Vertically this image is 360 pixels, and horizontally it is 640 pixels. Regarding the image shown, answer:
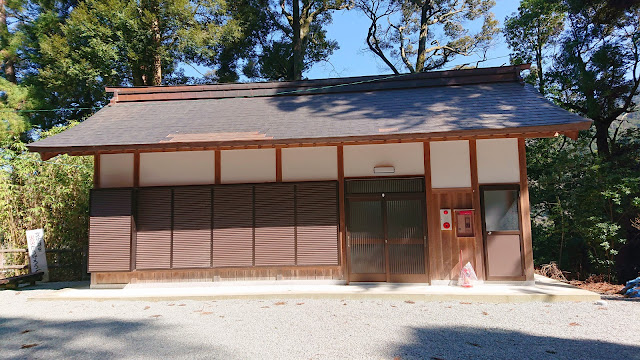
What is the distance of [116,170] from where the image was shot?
7.46 m

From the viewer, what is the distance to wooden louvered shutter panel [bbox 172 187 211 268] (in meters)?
7.19

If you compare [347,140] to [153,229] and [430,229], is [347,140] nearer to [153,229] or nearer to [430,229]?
[430,229]

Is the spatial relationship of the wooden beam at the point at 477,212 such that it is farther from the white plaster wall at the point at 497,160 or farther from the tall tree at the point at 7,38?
the tall tree at the point at 7,38

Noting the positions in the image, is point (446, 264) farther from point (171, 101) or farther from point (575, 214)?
point (171, 101)

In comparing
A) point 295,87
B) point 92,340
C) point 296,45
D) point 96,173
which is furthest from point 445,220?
point 296,45

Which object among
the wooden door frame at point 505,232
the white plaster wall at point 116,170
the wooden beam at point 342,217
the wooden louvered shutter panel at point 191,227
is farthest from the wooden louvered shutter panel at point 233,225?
the wooden door frame at point 505,232

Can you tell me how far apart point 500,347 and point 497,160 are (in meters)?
3.93

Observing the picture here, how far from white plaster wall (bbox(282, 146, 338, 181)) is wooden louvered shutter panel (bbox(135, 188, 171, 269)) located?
2.39 metres

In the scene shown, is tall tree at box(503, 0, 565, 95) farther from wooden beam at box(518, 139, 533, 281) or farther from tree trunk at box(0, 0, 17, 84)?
tree trunk at box(0, 0, 17, 84)

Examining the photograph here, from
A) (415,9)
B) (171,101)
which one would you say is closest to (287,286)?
(171,101)

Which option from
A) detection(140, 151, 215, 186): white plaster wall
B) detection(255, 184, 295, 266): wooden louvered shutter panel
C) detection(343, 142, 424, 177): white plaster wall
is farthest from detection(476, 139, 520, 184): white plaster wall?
detection(140, 151, 215, 186): white plaster wall

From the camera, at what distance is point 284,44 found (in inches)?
780

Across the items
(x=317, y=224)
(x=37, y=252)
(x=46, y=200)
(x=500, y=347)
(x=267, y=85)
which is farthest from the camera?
(x=267, y=85)

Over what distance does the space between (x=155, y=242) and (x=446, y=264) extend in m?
5.53
